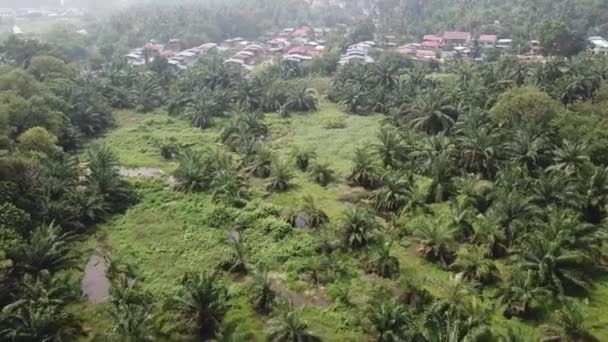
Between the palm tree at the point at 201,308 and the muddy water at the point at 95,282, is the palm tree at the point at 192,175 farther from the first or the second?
the palm tree at the point at 201,308

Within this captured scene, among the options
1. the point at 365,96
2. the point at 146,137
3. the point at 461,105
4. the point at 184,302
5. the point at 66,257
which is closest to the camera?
the point at 184,302

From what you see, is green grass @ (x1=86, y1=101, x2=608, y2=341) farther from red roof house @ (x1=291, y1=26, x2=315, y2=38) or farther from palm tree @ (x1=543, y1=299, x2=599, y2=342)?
red roof house @ (x1=291, y1=26, x2=315, y2=38)

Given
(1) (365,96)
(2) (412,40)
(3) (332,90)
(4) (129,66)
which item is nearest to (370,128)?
(1) (365,96)

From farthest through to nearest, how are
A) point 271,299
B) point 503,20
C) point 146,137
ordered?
point 503,20 < point 146,137 < point 271,299

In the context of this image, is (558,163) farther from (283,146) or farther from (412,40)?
(412,40)

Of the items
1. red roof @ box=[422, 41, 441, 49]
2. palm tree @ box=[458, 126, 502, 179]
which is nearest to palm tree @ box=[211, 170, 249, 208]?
palm tree @ box=[458, 126, 502, 179]

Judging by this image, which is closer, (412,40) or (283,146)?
(283,146)
